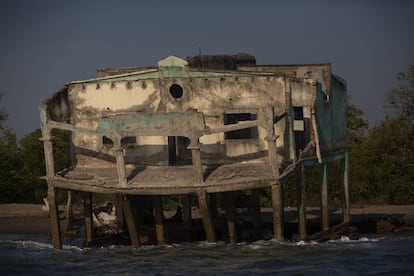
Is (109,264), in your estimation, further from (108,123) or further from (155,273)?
(108,123)

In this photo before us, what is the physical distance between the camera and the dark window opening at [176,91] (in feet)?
95.1

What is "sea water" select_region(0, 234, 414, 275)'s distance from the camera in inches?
1038

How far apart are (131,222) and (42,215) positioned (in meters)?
13.7

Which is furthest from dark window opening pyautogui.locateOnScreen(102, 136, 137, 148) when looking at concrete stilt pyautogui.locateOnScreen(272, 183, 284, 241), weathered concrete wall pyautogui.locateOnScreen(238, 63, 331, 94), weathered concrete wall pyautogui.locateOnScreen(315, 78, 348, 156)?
weathered concrete wall pyautogui.locateOnScreen(315, 78, 348, 156)

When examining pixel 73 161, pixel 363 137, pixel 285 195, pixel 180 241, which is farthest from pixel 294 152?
pixel 363 137

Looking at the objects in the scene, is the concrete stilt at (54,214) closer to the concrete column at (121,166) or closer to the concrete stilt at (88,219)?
the concrete stilt at (88,219)

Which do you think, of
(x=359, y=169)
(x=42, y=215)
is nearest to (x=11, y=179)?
(x=42, y=215)

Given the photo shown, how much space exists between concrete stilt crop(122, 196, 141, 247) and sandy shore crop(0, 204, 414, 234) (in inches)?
335

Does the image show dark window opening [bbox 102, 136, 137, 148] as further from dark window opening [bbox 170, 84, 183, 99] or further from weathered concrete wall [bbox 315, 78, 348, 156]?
weathered concrete wall [bbox 315, 78, 348, 156]

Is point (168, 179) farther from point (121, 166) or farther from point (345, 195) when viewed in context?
point (345, 195)

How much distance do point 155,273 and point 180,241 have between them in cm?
412

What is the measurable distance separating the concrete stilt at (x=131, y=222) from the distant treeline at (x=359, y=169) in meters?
12.2

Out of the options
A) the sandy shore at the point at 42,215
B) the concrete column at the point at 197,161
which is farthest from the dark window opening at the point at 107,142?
the sandy shore at the point at 42,215

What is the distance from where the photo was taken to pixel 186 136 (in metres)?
26.5
